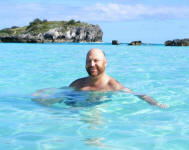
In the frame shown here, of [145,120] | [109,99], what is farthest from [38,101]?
[145,120]

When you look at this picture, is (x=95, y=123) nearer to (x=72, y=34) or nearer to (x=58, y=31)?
(x=58, y=31)

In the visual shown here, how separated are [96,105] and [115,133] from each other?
153 cm

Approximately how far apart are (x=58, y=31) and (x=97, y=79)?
101857mm

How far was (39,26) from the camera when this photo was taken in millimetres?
114188

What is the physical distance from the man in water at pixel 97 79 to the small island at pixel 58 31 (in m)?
92.5

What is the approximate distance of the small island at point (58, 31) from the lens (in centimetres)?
10331

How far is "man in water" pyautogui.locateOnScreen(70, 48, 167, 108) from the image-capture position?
5230 mm

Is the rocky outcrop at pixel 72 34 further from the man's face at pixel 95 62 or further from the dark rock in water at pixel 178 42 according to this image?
the man's face at pixel 95 62

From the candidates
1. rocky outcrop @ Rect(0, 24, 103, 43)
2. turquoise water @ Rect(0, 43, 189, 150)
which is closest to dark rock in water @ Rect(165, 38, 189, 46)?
rocky outcrop @ Rect(0, 24, 103, 43)

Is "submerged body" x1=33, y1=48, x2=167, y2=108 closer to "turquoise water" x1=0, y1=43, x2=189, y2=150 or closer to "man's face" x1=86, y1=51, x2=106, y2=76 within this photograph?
"man's face" x1=86, y1=51, x2=106, y2=76

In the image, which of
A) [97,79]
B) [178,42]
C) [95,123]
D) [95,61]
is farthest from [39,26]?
[95,123]

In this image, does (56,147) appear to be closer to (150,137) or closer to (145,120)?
(150,137)

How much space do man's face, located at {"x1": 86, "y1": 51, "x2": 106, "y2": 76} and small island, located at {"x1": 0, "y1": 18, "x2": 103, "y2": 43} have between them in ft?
305

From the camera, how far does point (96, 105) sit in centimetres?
508
